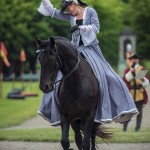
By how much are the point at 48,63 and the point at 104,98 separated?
137 centimetres

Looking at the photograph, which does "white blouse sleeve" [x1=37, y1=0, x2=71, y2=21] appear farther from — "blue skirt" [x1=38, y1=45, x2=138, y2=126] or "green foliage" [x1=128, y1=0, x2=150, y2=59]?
"green foliage" [x1=128, y1=0, x2=150, y2=59]

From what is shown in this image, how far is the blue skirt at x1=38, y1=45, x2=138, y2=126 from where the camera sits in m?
9.70

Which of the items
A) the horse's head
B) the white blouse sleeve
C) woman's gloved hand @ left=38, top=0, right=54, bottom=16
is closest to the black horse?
the horse's head

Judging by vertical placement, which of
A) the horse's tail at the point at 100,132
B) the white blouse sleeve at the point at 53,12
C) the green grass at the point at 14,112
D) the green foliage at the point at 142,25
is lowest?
the green foliage at the point at 142,25

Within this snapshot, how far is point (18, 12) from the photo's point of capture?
67125mm

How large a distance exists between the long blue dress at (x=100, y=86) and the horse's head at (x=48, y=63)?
2.46ft

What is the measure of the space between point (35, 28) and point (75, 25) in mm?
58834

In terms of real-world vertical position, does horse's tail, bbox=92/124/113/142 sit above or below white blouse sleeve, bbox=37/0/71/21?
below

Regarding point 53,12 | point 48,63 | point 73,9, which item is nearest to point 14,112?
point 53,12

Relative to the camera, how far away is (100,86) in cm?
965

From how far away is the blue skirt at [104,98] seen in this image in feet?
31.8

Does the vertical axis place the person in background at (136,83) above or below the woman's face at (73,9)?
below

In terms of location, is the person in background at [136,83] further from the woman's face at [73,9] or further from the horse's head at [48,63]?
the horse's head at [48,63]

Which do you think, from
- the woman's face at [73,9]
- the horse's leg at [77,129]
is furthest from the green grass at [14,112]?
the woman's face at [73,9]
